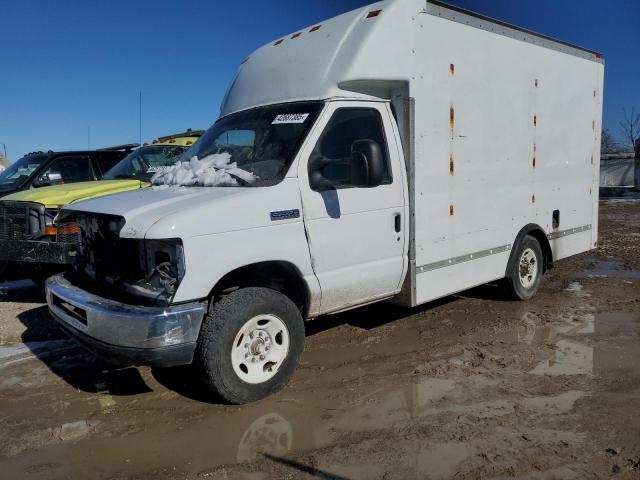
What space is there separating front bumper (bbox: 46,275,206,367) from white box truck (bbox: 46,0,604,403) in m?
0.01

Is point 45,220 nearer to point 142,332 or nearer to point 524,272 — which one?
point 142,332

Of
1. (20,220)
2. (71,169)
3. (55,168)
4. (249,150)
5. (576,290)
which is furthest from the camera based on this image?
(71,169)

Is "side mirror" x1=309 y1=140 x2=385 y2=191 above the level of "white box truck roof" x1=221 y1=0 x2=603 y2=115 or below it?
below

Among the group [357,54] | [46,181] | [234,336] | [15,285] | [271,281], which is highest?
[357,54]

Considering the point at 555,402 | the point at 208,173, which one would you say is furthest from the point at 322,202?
the point at 555,402

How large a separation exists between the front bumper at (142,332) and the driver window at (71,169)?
227 inches

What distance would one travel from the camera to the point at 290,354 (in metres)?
4.35

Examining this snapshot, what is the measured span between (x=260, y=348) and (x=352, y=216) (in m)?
1.31

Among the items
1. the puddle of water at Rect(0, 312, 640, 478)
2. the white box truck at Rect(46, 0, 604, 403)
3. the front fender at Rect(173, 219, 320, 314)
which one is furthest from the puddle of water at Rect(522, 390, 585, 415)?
the front fender at Rect(173, 219, 320, 314)

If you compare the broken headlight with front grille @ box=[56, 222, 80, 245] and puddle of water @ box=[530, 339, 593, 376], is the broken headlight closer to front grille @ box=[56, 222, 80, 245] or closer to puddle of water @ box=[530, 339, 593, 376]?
front grille @ box=[56, 222, 80, 245]

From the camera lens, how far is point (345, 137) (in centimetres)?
468

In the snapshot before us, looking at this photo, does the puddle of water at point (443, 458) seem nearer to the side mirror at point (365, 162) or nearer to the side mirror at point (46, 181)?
the side mirror at point (365, 162)

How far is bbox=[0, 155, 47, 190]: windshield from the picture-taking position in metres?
8.72

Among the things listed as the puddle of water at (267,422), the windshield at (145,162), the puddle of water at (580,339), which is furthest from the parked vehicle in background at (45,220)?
the puddle of water at (580,339)
